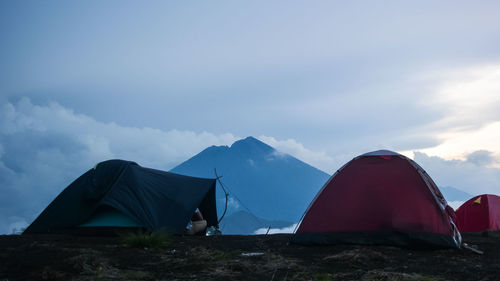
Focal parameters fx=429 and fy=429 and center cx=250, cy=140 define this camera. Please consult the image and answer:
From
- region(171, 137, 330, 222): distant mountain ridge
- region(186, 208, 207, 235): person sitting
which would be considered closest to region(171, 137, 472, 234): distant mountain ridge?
region(171, 137, 330, 222): distant mountain ridge

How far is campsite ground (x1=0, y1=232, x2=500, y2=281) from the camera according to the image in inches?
230

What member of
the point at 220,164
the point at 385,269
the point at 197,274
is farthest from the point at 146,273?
the point at 220,164

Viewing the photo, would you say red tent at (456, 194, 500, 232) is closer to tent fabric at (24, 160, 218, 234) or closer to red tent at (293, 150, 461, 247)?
red tent at (293, 150, 461, 247)

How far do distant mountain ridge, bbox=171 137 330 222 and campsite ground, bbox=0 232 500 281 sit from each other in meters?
112

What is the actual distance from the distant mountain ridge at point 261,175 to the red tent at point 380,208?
11191 centimetres

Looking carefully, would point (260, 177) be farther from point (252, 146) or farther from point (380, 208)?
point (380, 208)

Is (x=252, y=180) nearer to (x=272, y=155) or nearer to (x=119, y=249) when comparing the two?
(x=272, y=155)

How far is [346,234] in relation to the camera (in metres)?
A: 8.91

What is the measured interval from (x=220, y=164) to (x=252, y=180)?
11.7m

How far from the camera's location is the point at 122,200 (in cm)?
1199

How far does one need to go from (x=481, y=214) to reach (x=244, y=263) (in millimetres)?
10352

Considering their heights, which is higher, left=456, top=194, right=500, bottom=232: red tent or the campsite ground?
left=456, top=194, right=500, bottom=232: red tent

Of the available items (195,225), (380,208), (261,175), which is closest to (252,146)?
(261,175)

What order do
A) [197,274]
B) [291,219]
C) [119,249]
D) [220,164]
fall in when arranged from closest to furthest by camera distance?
[197,274] → [119,249] → [291,219] → [220,164]
